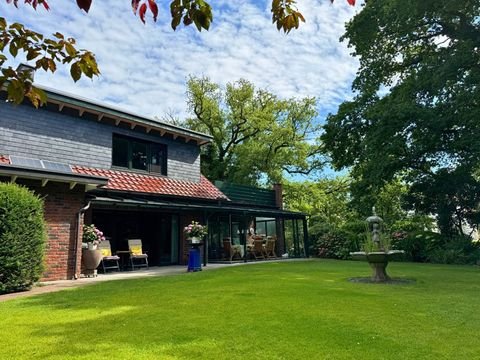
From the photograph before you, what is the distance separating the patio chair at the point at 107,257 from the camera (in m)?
11.9

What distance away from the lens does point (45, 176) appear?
9328 mm

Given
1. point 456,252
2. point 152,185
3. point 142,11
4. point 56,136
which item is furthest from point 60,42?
point 456,252

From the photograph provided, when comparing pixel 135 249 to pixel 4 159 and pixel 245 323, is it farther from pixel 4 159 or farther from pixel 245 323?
pixel 245 323

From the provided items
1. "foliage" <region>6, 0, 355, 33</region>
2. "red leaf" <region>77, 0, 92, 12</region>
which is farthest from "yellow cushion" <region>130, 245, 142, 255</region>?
"red leaf" <region>77, 0, 92, 12</region>

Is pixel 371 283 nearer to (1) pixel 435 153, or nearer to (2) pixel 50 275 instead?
(2) pixel 50 275

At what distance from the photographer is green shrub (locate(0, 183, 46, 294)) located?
25.1 ft

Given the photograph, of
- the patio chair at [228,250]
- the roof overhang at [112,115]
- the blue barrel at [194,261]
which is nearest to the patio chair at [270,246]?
the patio chair at [228,250]

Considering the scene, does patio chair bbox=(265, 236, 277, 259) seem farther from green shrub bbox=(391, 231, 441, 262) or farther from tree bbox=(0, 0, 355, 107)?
tree bbox=(0, 0, 355, 107)

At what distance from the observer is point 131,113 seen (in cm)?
1445

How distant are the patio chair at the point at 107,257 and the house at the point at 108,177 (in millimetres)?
892

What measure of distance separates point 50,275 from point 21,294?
2.25 meters

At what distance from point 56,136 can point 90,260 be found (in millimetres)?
4521

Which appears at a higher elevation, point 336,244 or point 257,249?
point 336,244

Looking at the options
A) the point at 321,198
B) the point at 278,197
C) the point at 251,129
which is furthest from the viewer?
the point at 251,129
